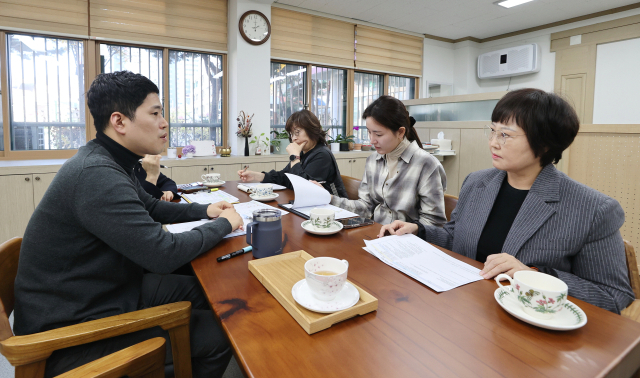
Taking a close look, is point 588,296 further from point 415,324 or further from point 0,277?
point 0,277

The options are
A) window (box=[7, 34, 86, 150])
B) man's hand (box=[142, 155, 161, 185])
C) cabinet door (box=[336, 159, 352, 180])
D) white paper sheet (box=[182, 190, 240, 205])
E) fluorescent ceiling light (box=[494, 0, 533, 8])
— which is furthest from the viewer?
cabinet door (box=[336, 159, 352, 180])

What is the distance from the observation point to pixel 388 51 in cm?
564

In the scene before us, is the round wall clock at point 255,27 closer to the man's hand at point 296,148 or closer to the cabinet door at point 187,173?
the cabinet door at point 187,173

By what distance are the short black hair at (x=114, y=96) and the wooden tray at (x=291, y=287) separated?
0.65 m

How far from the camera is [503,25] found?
18.2 ft

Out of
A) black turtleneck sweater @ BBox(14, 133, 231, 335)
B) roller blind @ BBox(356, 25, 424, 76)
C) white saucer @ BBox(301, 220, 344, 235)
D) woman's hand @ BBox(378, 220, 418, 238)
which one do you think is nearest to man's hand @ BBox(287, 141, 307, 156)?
white saucer @ BBox(301, 220, 344, 235)

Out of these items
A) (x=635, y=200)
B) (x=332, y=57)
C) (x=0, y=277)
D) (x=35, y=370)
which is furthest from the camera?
(x=332, y=57)

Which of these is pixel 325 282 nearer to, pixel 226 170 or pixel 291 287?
pixel 291 287

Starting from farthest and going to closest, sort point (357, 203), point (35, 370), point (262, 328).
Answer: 1. point (357, 203)
2. point (35, 370)
3. point (262, 328)

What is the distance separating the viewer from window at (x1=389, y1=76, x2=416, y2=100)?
19.7 ft

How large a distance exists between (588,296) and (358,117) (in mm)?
5004

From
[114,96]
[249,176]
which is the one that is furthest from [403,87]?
[114,96]

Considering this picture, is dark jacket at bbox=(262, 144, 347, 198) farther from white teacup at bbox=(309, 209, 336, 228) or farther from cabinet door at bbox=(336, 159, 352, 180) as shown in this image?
cabinet door at bbox=(336, 159, 352, 180)

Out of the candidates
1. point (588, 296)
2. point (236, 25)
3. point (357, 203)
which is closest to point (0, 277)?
point (357, 203)
